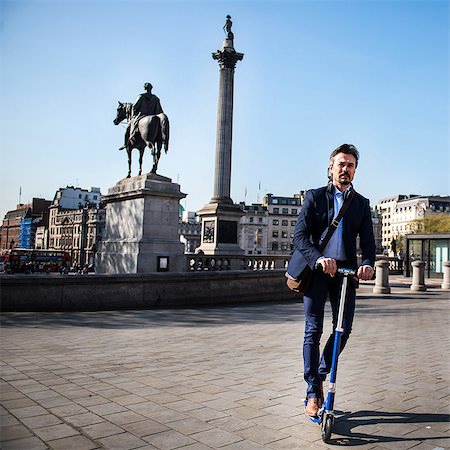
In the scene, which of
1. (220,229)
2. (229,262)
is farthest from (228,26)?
(229,262)

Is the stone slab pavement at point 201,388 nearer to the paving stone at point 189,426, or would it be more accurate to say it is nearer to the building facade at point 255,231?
the paving stone at point 189,426

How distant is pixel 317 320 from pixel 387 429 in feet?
3.17

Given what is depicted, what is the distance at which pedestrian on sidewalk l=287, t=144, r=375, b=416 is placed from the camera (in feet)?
12.6

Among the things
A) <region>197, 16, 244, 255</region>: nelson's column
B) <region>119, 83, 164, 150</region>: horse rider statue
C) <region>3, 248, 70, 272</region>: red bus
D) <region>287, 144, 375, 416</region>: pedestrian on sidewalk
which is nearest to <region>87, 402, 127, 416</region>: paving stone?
<region>287, 144, 375, 416</region>: pedestrian on sidewalk

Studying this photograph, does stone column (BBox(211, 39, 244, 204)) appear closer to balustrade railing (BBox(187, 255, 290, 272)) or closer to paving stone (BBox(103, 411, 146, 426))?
balustrade railing (BBox(187, 255, 290, 272))

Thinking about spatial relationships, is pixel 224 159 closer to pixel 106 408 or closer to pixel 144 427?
pixel 106 408

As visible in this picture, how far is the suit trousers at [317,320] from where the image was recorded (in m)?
3.83

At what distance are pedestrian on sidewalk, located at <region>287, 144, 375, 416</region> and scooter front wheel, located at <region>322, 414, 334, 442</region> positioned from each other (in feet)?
1.27

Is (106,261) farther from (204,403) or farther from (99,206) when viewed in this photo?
(99,206)

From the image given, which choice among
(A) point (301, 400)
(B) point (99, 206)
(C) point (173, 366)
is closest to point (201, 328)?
(C) point (173, 366)

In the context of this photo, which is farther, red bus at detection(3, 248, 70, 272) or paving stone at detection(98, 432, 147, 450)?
red bus at detection(3, 248, 70, 272)

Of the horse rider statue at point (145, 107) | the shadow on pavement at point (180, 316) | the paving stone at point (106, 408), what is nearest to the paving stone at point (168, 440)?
the paving stone at point (106, 408)

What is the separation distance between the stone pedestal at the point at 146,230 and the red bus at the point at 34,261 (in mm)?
45324

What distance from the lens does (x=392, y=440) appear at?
11.1 feet
